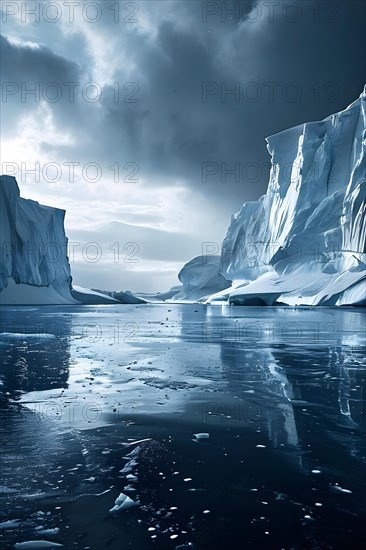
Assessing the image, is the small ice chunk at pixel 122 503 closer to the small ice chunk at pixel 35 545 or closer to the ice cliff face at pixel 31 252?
the small ice chunk at pixel 35 545

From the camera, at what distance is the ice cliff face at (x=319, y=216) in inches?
1885

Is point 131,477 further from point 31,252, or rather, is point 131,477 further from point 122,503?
point 31,252

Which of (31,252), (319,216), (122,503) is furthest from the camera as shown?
(31,252)

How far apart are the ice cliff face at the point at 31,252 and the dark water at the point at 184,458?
53.3 m

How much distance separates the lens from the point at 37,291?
6300cm

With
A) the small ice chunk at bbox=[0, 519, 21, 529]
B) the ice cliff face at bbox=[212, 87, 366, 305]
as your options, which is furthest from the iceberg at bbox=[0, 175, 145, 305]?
the small ice chunk at bbox=[0, 519, 21, 529]

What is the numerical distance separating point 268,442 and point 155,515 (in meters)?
1.79

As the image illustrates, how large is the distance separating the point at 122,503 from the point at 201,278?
10360 centimetres

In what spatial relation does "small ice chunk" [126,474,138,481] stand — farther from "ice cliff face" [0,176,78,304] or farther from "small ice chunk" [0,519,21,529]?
"ice cliff face" [0,176,78,304]

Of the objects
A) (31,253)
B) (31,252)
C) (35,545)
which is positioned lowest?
(35,545)

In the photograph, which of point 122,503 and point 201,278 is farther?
point 201,278

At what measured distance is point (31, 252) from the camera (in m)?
60.4

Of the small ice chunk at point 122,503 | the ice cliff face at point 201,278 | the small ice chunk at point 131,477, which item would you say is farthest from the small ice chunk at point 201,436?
the ice cliff face at point 201,278

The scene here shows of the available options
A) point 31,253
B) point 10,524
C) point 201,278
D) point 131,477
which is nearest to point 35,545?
point 10,524
